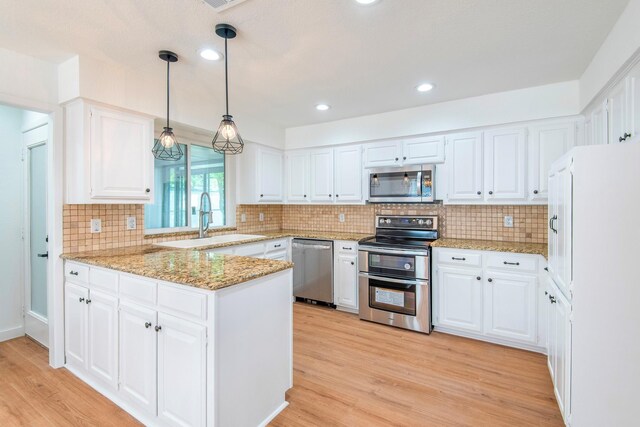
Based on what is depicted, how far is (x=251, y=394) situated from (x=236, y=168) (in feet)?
10.2

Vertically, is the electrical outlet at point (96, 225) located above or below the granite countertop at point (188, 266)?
above

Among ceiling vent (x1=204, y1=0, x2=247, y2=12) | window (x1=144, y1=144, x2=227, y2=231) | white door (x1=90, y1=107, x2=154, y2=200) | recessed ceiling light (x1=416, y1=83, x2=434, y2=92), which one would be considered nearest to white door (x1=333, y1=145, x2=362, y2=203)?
recessed ceiling light (x1=416, y1=83, x2=434, y2=92)

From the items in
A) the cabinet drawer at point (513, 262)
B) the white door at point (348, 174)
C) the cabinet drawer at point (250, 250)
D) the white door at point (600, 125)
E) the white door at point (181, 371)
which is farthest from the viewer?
the white door at point (348, 174)

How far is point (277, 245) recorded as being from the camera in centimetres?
403

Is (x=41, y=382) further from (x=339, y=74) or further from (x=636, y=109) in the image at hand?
(x=636, y=109)

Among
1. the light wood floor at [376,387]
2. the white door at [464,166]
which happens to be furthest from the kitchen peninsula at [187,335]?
the white door at [464,166]

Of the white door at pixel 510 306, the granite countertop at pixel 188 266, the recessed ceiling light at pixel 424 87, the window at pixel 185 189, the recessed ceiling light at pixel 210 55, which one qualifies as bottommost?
the white door at pixel 510 306

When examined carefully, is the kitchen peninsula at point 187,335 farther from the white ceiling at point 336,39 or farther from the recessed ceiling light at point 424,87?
the recessed ceiling light at point 424,87

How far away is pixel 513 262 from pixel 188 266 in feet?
8.98

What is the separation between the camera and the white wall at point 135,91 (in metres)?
2.38

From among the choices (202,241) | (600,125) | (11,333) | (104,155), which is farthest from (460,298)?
(11,333)

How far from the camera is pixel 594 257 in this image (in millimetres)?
1506

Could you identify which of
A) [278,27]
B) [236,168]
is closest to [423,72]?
[278,27]

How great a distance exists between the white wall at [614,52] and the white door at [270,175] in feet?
11.3
